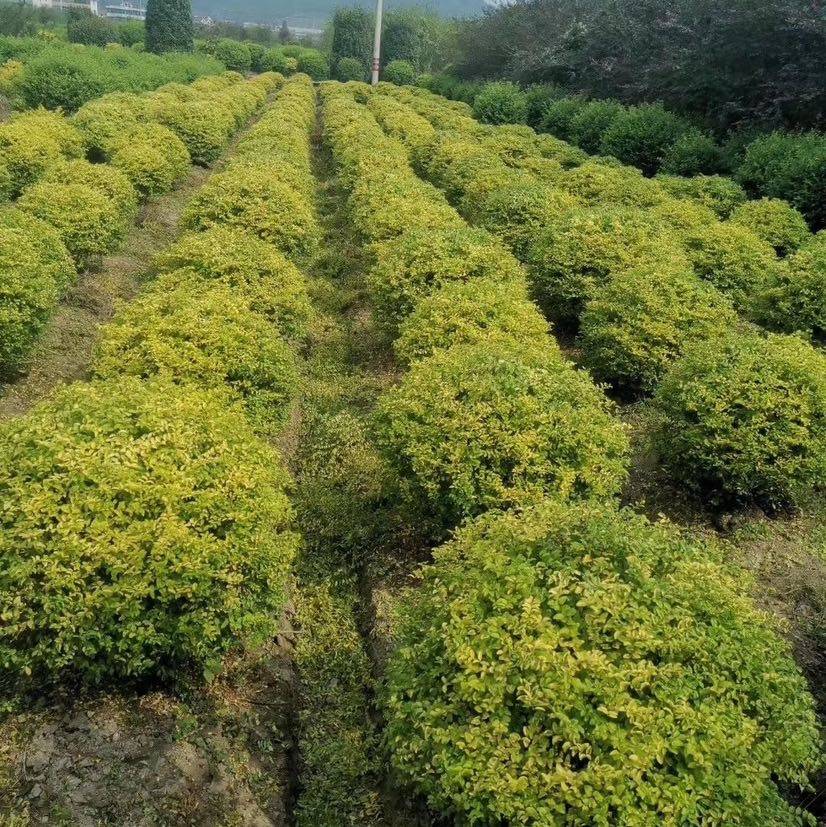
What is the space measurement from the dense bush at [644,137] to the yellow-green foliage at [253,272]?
1809cm

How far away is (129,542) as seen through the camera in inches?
172

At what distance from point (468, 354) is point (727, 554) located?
9.61 feet

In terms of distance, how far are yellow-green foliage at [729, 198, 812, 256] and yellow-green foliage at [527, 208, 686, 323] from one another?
2728mm

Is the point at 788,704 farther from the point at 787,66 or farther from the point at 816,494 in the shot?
the point at 787,66

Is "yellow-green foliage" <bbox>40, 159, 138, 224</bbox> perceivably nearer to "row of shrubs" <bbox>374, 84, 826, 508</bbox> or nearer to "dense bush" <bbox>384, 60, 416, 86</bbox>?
"row of shrubs" <bbox>374, 84, 826, 508</bbox>

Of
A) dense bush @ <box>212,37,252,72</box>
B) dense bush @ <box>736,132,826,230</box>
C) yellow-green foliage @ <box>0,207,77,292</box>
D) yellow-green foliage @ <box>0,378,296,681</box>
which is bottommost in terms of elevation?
yellow-green foliage @ <box>0,378,296,681</box>

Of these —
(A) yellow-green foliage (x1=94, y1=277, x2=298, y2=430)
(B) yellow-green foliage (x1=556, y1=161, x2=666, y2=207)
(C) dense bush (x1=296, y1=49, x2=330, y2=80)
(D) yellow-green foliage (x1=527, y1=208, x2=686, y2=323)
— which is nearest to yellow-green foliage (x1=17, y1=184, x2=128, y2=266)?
(A) yellow-green foliage (x1=94, y1=277, x2=298, y2=430)

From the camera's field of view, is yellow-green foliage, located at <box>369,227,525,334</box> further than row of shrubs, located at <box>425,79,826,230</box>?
No

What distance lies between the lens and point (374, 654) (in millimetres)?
5410

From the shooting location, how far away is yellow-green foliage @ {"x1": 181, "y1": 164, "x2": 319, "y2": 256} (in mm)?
10594

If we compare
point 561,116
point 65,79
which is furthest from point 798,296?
point 65,79

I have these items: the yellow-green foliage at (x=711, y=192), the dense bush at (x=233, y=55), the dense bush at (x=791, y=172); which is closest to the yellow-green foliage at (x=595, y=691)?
the yellow-green foliage at (x=711, y=192)

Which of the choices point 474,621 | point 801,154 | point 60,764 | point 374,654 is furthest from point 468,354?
point 801,154

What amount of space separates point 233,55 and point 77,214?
58.5 m
